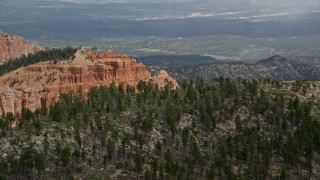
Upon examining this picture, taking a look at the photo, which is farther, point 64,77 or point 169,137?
point 64,77

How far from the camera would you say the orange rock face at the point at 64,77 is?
172m

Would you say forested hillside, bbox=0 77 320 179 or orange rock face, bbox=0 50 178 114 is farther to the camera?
orange rock face, bbox=0 50 178 114

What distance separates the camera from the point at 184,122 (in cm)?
13750

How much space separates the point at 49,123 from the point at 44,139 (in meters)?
10.7

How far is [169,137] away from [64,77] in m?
61.3

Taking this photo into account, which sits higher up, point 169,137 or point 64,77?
point 64,77

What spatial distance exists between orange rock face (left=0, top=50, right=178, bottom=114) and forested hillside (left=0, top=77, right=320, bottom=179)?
64.4 ft

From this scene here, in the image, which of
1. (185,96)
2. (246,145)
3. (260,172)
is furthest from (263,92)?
(260,172)

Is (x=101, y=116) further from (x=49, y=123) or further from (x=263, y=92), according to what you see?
(x=263, y=92)

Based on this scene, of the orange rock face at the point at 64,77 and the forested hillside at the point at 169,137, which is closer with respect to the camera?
the forested hillside at the point at 169,137

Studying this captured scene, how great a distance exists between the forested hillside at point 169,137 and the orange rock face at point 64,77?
19.6 m

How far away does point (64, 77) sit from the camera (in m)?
182

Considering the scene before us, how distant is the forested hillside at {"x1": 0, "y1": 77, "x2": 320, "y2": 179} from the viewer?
368 feet

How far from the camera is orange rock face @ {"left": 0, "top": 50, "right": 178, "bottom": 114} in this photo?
17238 cm
